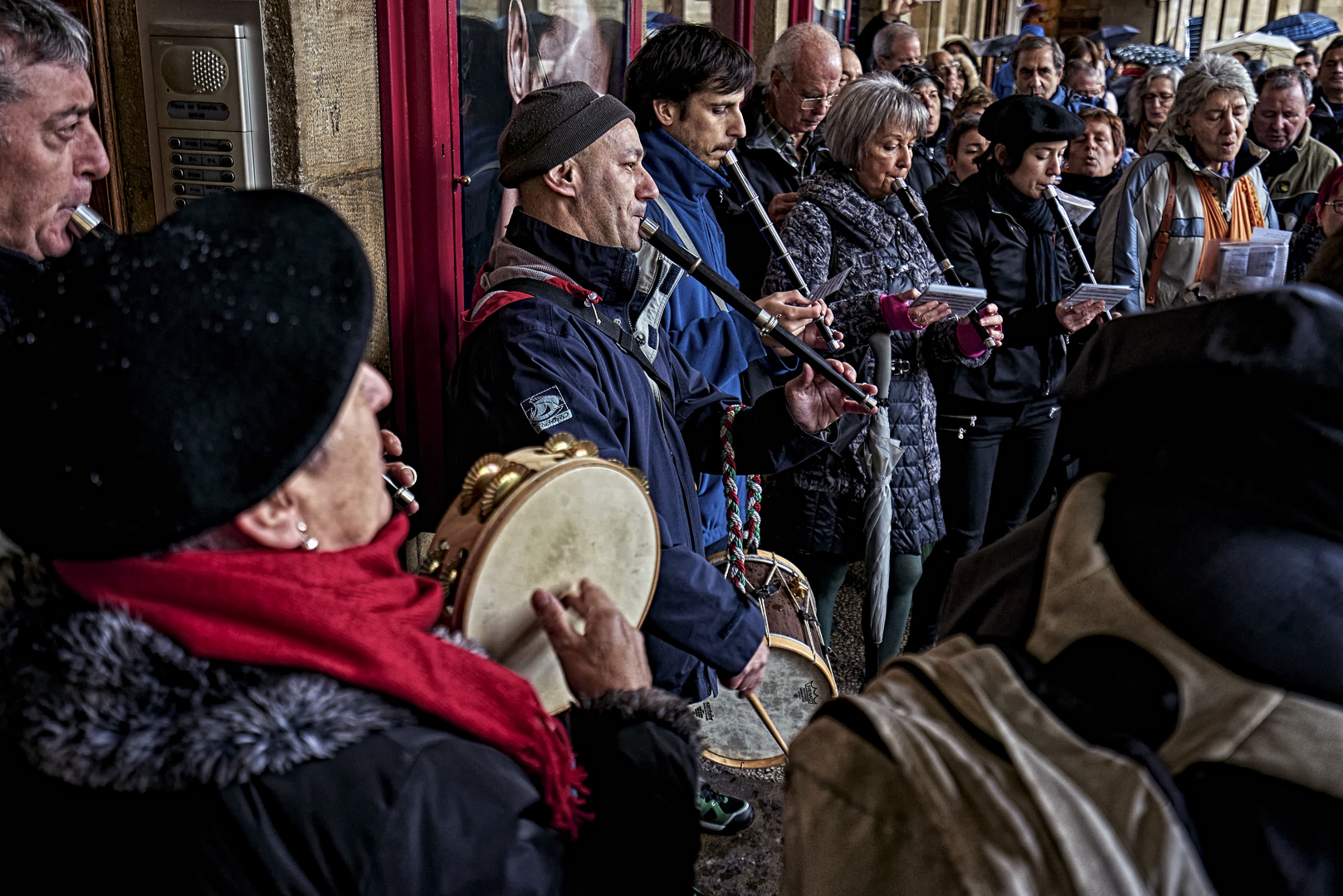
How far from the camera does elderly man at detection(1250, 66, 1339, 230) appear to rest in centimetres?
593

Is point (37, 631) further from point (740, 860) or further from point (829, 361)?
point (740, 860)

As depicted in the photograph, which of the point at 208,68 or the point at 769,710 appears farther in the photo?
the point at 769,710

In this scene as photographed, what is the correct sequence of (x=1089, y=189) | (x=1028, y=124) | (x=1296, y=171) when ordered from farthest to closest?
(x=1296, y=171) < (x=1089, y=189) < (x=1028, y=124)

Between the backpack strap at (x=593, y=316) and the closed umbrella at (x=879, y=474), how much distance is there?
104 centimetres

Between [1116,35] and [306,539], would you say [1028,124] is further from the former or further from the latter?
[1116,35]

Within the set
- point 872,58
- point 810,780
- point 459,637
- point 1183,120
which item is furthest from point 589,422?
point 872,58

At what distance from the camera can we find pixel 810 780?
0.97 metres

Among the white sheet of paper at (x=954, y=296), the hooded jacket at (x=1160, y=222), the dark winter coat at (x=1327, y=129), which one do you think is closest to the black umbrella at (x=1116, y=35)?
the dark winter coat at (x=1327, y=129)

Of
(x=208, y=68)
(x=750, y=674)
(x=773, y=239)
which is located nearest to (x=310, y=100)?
(x=208, y=68)

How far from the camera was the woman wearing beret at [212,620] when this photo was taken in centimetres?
90

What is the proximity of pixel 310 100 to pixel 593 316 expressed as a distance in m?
1.01

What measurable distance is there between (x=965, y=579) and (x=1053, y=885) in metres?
0.44

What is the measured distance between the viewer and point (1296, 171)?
19.7 ft

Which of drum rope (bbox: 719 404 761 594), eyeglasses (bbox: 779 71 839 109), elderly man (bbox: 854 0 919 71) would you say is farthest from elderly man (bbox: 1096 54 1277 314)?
elderly man (bbox: 854 0 919 71)
